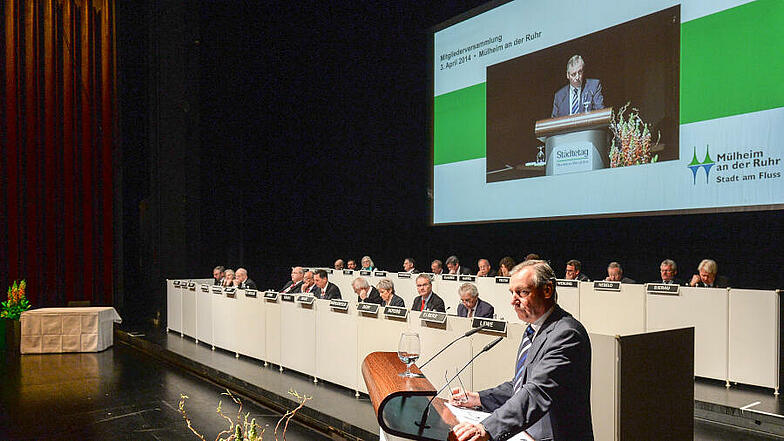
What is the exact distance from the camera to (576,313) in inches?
243

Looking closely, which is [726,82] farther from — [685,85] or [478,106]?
[478,106]

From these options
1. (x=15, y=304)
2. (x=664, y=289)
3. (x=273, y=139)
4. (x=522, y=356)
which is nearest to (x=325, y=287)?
(x=664, y=289)

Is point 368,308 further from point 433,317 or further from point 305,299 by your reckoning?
point 305,299

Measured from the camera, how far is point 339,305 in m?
5.61

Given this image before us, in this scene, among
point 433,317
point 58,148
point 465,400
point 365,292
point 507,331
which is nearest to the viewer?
point 465,400

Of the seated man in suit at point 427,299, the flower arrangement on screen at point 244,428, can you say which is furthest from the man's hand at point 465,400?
the seated man in suit at point 427,299

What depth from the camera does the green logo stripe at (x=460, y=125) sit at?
9609mm

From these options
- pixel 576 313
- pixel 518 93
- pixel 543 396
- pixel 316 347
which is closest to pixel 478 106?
pixel 518 93

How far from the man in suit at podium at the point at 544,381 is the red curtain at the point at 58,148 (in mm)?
12946

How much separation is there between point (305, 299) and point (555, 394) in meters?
4.50

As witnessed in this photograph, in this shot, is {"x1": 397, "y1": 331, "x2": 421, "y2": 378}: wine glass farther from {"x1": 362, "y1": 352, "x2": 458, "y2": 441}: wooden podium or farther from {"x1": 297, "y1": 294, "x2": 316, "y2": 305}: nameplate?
{"x1": 297, "y1": 294, "x2": 316, "y2": 305}: nameplate

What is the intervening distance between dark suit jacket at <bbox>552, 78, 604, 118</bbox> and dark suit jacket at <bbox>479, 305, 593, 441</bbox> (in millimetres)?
6317

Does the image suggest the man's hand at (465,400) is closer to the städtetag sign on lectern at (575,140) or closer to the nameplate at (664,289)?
the nameplate at (664,289)

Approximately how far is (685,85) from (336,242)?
25.7 feet
